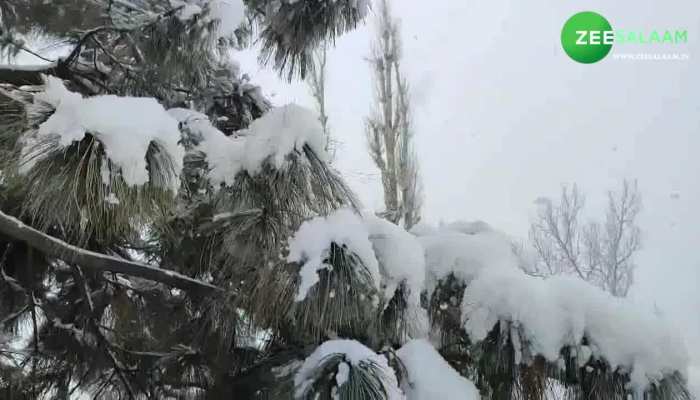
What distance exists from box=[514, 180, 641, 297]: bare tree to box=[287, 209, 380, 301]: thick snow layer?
282 inches

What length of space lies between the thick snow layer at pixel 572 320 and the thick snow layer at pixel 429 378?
0.24 ft

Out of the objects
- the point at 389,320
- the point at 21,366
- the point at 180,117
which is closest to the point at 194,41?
the point at 180,117

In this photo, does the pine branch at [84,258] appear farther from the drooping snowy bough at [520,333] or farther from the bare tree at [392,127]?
the bare tree at [392,127]

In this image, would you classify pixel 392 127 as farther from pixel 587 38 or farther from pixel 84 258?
pixel 84 258

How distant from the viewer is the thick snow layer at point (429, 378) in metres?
0.82

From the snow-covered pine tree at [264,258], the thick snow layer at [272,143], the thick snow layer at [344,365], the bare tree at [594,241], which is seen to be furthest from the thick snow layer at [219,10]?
the bare tree at [594,241]

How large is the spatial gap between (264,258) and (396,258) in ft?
0.69

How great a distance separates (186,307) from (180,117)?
546 millimetres

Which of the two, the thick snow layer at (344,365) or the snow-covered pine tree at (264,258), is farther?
the thick snow layer at (344,365)

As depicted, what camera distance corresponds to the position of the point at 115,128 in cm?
55

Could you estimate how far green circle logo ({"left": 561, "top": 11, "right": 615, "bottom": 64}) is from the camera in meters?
3.92

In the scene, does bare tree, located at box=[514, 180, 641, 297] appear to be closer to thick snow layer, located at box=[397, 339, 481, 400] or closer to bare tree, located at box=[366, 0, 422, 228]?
bare tree, located at box=[366, 0, 422, 228]

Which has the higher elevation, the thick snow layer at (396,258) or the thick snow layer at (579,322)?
the thick snow layer at (396,258)

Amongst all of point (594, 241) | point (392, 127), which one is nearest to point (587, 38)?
point (392, 127)
